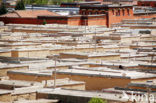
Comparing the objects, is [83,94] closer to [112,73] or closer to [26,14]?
[112,73]

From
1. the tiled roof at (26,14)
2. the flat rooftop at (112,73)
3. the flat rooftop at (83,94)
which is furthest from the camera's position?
the tiled roof at (26,14)

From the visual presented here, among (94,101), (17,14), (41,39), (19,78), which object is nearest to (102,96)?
(94,101)

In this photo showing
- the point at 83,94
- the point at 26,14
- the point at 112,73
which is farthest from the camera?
the point at 26,14

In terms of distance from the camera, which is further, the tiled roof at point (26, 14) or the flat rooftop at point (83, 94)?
the tiled roof at point (26, 14)

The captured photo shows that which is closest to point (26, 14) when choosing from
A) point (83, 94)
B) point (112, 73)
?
point (112, 73)

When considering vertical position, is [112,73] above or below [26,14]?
below

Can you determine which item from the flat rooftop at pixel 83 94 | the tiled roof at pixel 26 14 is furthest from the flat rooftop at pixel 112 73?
the tiled roof at pixel 26 14

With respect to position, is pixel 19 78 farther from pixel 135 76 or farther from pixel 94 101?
pixel 94 101

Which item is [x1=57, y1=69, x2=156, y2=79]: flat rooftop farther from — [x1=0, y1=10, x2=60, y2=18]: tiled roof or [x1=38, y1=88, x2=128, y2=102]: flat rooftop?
[x1=0, y1=10, x2=60, y2=18]: tiled roof

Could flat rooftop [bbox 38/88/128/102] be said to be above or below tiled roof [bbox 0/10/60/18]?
below

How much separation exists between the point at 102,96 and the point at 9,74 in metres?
8.22

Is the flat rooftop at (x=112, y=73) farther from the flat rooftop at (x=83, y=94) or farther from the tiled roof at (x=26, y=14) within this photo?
the tiled roof at (x=26, y=14)

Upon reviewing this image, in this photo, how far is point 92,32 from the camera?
4934 cm

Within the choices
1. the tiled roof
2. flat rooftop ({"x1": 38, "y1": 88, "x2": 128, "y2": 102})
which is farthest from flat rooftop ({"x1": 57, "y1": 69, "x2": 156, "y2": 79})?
the tiled roof
